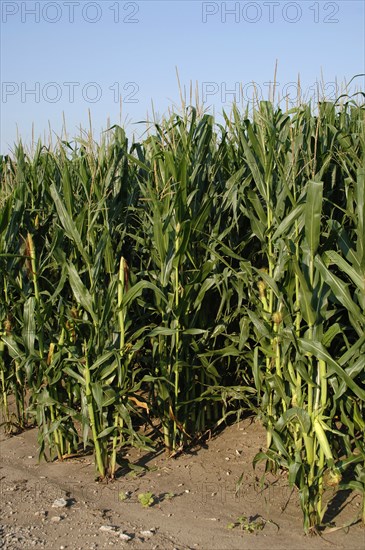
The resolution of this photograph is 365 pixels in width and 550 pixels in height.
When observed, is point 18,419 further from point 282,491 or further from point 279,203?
point 279,203

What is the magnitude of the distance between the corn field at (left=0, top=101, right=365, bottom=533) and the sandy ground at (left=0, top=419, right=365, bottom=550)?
0.56 feet

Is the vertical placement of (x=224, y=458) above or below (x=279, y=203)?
below

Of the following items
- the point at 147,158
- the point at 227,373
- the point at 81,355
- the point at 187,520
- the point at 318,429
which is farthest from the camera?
the point at 147,158

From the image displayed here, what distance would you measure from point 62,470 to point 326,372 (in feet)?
8.05

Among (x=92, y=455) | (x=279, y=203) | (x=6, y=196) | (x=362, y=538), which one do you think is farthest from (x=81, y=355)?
(x=362, y=538)

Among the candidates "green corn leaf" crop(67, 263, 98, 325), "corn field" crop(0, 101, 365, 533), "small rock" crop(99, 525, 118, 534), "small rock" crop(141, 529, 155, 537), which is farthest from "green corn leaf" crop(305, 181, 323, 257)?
"small rock" crop(99, 525, 118, 534)

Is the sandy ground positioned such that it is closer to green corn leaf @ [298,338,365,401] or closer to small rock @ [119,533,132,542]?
small rock @ [119,533,132,542]

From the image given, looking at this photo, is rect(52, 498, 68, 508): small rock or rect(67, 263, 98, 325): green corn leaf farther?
rect(67, 263, 98, 325): green corn leaf

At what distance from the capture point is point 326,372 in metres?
4.20

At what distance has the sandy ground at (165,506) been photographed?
4273 mm

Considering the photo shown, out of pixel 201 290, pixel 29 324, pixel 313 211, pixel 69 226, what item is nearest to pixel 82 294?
pixel 69 226

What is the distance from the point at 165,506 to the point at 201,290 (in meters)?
A: 1.59

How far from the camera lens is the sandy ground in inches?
168

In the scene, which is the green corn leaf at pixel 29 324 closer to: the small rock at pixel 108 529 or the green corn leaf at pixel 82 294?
the green corn leaf at pixel 82 294
